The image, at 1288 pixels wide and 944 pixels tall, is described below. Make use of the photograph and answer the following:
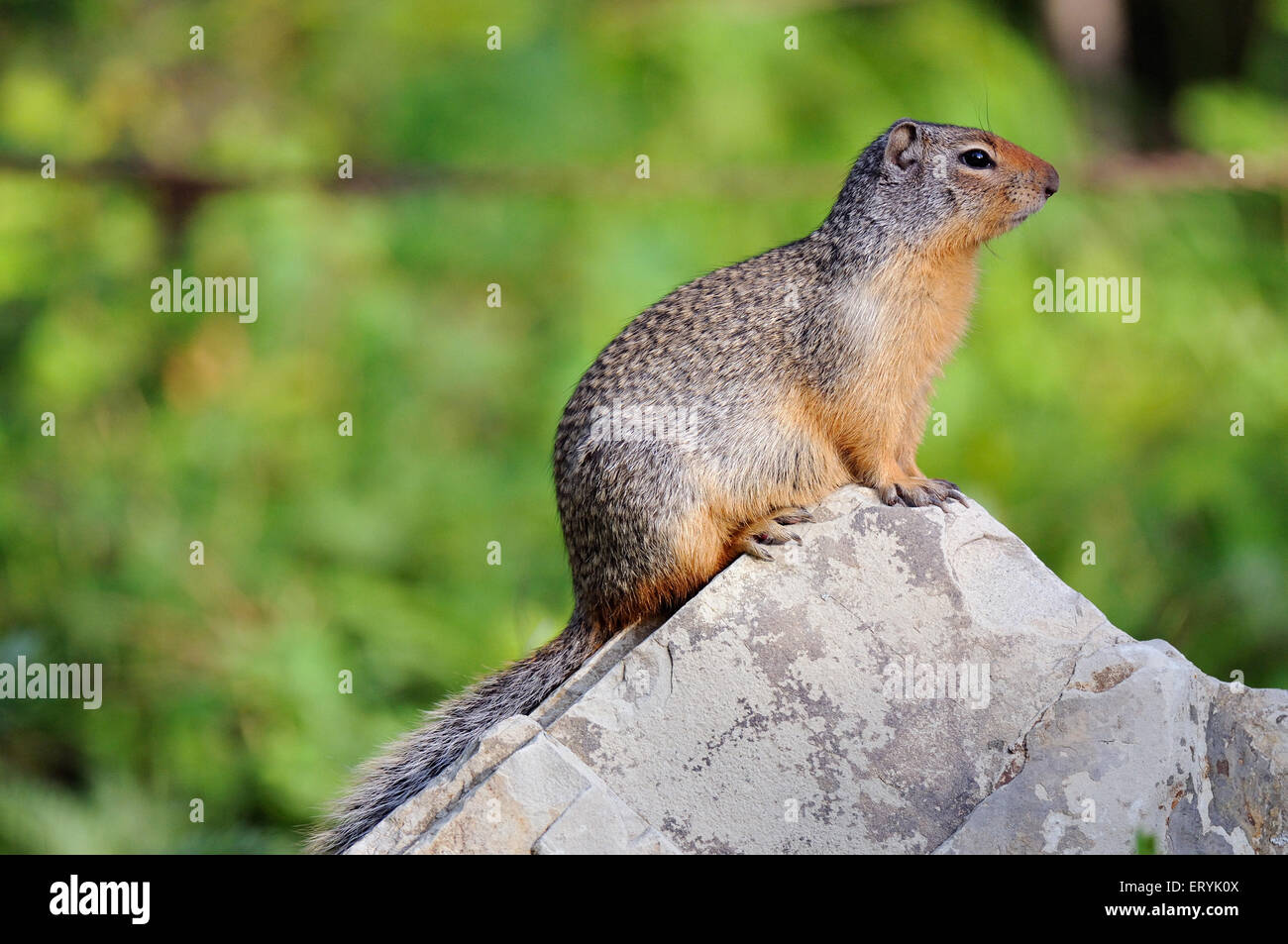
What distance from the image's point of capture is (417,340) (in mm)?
12125

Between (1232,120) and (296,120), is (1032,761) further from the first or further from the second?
(296,120)

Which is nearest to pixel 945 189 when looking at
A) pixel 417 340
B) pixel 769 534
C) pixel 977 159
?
pixel 977 159

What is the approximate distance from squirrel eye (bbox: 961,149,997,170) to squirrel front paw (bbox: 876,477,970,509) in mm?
1380

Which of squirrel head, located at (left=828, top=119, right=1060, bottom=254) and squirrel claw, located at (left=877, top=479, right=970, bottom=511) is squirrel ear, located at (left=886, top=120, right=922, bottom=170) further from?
squirrel claw, located at (left=877, top=479, right=970, bottom=511)

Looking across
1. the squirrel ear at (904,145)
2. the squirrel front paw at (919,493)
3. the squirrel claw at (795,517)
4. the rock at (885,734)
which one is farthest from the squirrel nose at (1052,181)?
the squirrel claw at (795,517)

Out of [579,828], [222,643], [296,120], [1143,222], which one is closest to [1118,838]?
[579,828]

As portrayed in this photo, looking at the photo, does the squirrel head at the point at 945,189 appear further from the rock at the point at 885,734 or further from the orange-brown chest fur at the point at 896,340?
the rock at the point at 885,734

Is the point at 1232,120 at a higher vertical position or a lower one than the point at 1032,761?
higher

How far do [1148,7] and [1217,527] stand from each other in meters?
7.14

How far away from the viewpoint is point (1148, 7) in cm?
1484

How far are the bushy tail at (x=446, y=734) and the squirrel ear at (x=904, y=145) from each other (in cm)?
237

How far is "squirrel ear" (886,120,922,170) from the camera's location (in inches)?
234

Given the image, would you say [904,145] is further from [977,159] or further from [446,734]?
[446,734]

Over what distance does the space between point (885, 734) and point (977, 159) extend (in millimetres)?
2492
